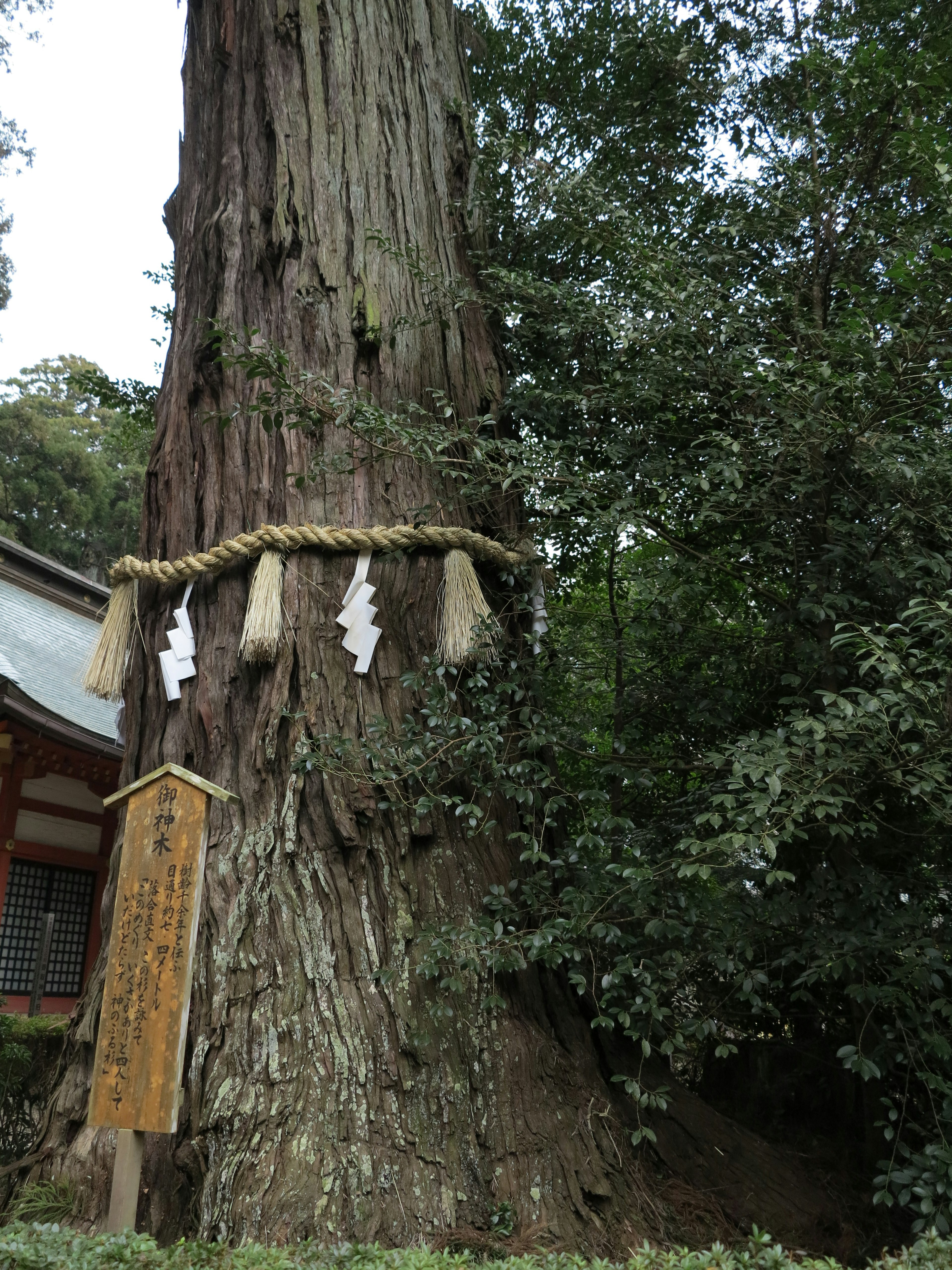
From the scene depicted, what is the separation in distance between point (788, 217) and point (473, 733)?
2.27m

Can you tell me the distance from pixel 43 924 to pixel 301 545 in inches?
213

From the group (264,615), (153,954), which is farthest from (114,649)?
(153,954)

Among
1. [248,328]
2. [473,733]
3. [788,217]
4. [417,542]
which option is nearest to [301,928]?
[473,733]

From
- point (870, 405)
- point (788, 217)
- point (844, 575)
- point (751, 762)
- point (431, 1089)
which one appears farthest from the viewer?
point (788, 217)

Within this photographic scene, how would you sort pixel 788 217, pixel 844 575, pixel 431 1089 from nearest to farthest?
pixel 431 1089 < pixel 844 575 < pixel 788 217

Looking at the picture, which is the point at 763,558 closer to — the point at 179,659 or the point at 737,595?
the point at 737,595

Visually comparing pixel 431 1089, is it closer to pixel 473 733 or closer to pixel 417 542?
pixel 473 733

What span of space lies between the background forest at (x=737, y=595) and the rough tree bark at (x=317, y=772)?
0.17m

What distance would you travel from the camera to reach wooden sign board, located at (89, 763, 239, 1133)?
231 cm

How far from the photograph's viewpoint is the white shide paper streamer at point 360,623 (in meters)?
2.97

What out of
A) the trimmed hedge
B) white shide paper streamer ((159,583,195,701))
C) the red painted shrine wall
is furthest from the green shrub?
the red painted shrine wall

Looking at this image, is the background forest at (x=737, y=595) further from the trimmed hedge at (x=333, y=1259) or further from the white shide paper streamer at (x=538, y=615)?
the trimmed hedge at (x=333, y=1259)

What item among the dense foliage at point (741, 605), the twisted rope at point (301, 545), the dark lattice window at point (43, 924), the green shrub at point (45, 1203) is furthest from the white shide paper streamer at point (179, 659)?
the dark lattice window at point (43, 924)

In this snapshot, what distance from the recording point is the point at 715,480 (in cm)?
284
